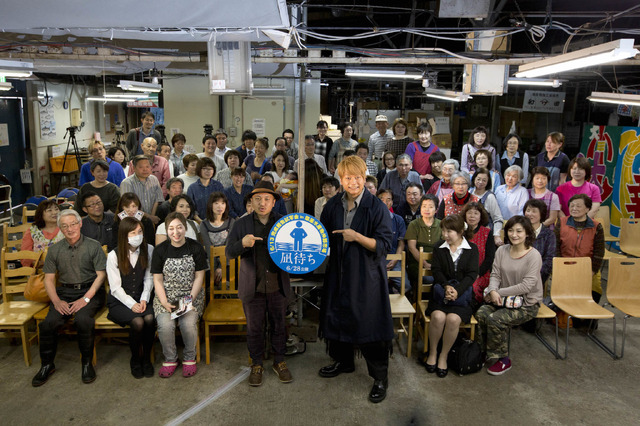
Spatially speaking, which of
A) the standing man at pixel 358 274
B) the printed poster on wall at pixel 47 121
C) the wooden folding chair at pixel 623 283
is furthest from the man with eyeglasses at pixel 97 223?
the printed poster on wall at pixel 47 121

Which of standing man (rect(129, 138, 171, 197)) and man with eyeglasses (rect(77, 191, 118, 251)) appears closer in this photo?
man with eyeglasses (rect(77, 191, 118, 251))

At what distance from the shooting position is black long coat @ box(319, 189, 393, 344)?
3.74 meters

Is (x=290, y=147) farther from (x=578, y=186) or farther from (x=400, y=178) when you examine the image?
(x=578, y=186)

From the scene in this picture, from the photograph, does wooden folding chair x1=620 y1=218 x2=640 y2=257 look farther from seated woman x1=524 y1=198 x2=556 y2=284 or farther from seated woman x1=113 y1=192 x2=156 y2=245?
seated woman x1=113 y1=192 x2=156 y2=245

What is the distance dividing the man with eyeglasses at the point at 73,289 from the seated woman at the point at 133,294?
0.61 ft

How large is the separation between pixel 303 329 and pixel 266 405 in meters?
1.03

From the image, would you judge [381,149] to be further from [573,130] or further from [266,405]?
[573,130]

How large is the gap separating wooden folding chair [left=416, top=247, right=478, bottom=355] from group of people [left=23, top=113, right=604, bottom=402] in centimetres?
11

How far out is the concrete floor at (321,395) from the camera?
3.74 metres

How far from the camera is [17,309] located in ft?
14.5

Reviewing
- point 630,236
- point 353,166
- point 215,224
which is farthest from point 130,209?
point 630,236

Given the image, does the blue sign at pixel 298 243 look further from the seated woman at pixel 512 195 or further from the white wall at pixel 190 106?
the white wall at pixel 190 106

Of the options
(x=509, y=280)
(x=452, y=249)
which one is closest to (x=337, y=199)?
(x=452, y=249)

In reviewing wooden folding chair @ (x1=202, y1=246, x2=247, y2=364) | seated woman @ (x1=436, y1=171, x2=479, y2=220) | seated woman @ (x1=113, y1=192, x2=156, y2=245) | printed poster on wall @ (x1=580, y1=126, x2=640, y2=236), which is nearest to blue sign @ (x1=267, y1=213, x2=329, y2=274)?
wooden folding chair @ (x1=202, y1=246, x2=247, y2=364)
